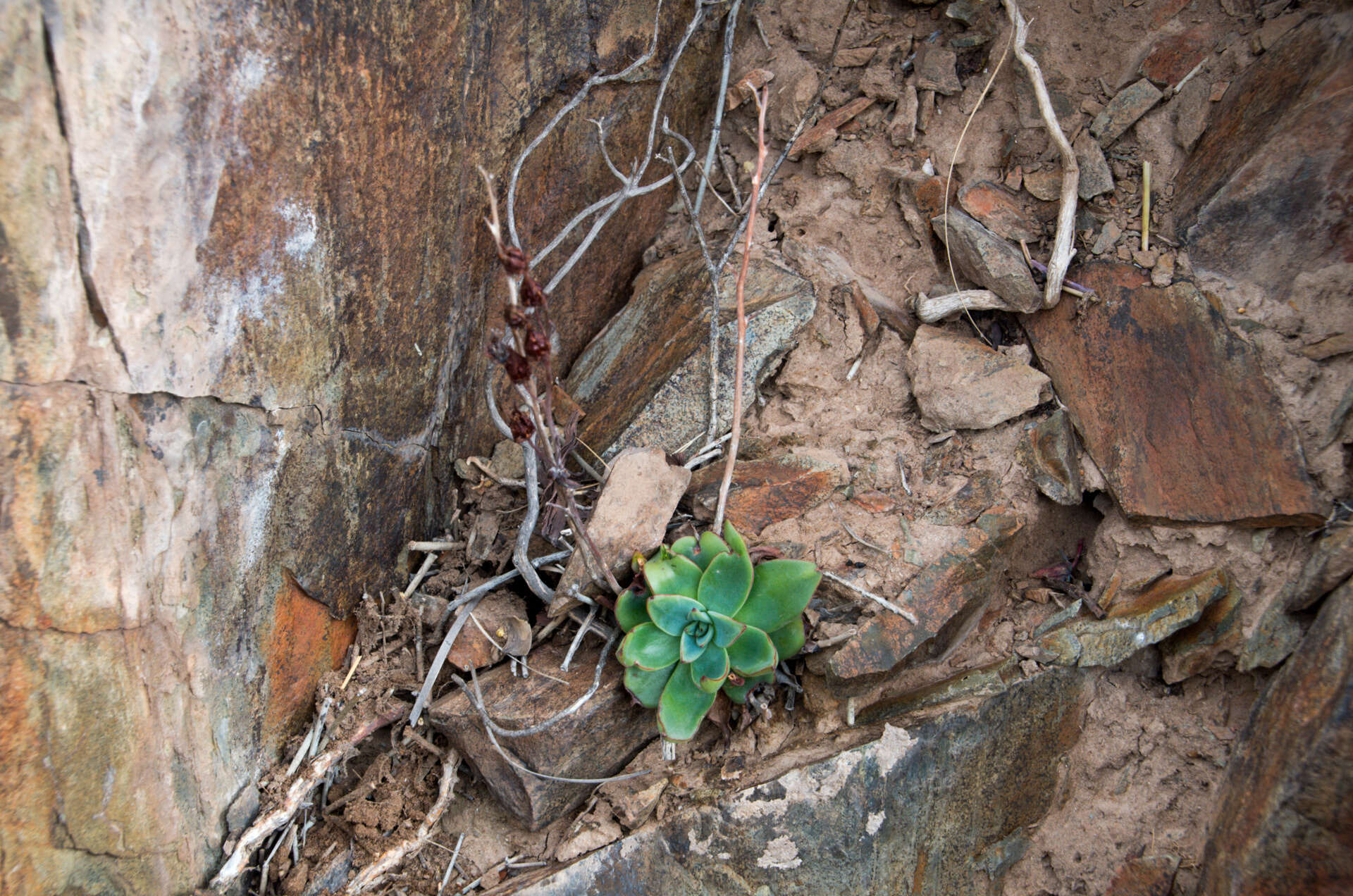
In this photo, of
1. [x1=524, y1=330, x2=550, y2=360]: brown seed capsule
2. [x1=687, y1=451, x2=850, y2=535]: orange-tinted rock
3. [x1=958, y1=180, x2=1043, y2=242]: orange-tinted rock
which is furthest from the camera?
[x1=958, y1=180, x2=1043, y2=242]: orange-tinted rock

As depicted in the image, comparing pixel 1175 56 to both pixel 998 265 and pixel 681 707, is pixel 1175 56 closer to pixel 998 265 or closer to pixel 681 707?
pixel 998 265

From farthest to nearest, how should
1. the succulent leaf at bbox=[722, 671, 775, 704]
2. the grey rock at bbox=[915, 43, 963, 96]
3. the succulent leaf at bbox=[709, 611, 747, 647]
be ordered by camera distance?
the grey rock at bbox=[915, 43, 963, 96]
the succulent leaf at bbox=[722, 671, 775, 704]
the succulent leaf at bbox=[709, 611, 747, 647]

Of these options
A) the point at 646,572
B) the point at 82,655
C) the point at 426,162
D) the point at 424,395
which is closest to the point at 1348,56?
the point at 646,572

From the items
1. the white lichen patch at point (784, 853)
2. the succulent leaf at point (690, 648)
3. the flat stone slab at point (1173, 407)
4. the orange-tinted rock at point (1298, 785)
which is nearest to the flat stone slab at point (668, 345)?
the succulent leaf at point (690, 648)

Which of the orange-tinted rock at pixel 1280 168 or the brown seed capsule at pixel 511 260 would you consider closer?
the brown seed capsule at pixel 511 260

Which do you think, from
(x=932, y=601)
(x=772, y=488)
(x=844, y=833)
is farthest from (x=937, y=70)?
(x=844, y=833)

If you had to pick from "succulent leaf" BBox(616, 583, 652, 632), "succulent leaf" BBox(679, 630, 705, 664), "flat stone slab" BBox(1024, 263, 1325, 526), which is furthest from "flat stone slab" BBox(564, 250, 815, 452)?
"flat stone slab" BBox(1024, 263, 1325, 526)

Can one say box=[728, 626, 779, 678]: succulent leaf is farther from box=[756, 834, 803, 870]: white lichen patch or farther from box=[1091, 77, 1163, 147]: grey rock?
box=[1091, 77, 1163, 147]: grey rock

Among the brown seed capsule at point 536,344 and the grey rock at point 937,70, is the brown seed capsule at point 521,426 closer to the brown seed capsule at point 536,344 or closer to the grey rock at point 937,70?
the brown seed capsule at point 536,344
